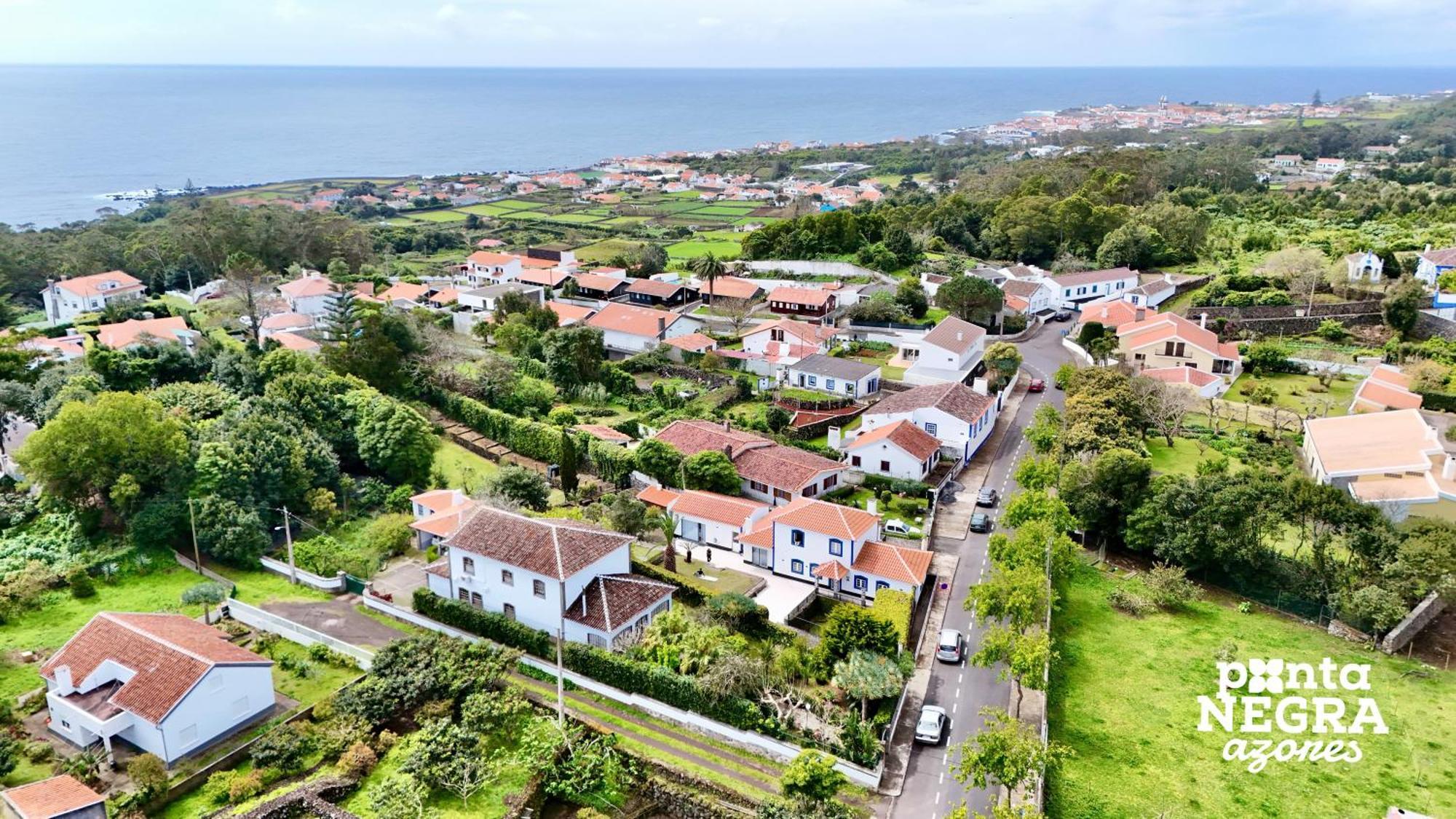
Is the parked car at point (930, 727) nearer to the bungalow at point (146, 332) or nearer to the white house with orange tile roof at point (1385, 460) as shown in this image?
the white house with orange tile roof at point (1385, 460)

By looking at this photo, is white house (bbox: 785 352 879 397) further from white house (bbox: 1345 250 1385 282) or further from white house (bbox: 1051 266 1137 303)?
white house (bbox: 1345 250 1385 282)

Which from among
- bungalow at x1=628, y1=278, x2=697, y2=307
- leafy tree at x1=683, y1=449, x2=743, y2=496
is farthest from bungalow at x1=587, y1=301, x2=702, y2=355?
leafy tree at x1=683, y1=449, x2=743, y2=496

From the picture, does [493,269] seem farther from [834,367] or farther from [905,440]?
[905,440]

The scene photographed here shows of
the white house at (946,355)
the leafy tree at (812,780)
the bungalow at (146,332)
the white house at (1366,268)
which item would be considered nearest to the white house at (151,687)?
the leafy tree at (812,780)

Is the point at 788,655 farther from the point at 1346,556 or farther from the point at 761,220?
the point at 761,220

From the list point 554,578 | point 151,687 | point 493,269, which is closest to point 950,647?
point 554,578

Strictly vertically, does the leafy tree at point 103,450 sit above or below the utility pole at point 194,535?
above
